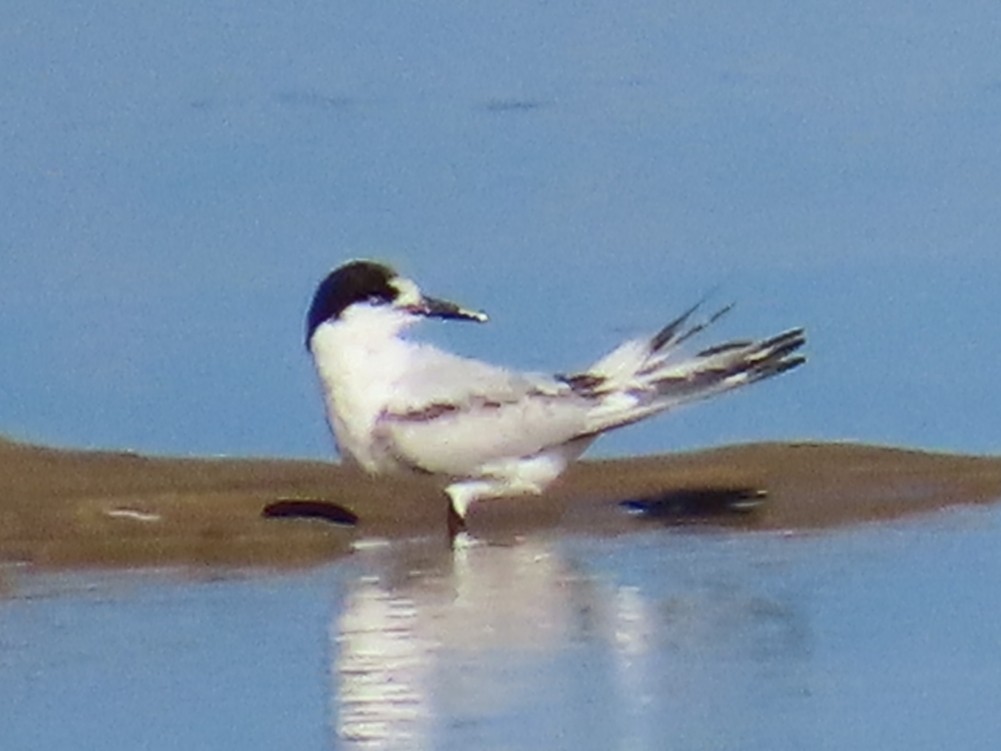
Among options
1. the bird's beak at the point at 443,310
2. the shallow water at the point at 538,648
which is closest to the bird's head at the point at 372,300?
the bird's beak at the point at 443,310

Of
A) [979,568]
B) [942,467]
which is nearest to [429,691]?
[979,568]

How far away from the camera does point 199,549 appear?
6488 mm

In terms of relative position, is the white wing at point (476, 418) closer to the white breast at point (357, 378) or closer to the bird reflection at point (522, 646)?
the white breast at point (357, 378)

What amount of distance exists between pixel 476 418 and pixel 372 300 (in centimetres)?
35

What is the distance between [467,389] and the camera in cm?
660

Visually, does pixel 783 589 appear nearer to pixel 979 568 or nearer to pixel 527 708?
pixel 979 568

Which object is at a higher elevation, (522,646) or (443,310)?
(443,310)

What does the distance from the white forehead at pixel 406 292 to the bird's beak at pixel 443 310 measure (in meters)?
0.01

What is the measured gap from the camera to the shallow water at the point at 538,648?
4.89 meters

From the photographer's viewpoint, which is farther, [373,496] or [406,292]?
[373,496]

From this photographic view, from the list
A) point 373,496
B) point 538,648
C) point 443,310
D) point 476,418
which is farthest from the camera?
point 373,496

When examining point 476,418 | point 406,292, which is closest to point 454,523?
point 476,418

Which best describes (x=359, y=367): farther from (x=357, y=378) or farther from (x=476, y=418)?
(x=476, y=418)

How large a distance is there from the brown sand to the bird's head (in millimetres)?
343
